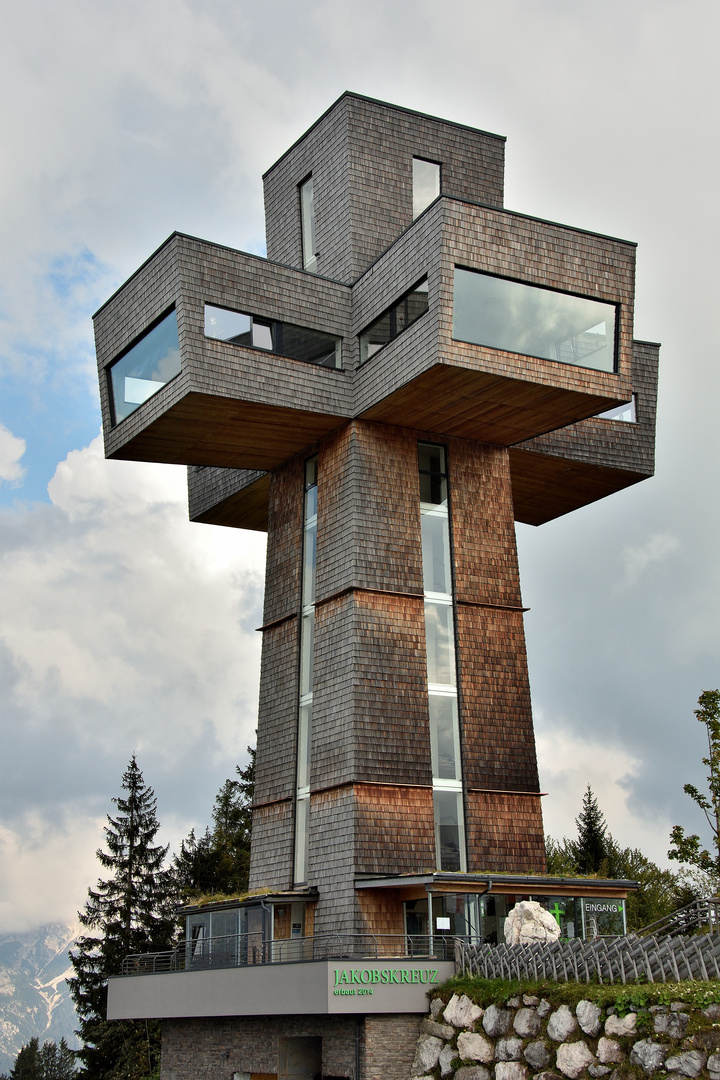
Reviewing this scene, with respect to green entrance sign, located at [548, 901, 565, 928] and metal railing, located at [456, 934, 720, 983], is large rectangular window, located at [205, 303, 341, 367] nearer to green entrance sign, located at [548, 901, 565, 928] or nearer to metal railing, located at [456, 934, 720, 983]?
green entrance sign, located at [548, 901, 565, 928]

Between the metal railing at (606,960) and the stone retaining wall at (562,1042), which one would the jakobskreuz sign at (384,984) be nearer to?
the stone retaining wall at (562,1042)

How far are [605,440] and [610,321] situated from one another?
4.72 metres

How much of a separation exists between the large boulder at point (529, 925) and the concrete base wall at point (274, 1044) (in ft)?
7.29

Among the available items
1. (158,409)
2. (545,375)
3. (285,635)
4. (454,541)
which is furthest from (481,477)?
(158,409)

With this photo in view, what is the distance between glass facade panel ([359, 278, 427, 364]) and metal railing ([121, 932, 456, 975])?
40.5 ft

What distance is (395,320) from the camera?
2591 cm

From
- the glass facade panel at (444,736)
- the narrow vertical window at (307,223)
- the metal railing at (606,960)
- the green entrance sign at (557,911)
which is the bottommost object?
the metal railing at (606,960)

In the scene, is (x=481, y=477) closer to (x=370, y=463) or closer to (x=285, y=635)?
(x=370, y=463)

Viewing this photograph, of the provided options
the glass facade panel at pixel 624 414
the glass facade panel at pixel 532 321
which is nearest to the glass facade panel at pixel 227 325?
the glass facade panel at pixel 532 321

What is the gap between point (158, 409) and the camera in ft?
84.8

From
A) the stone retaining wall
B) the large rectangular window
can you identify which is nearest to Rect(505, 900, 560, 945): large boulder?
the stone retaining wall

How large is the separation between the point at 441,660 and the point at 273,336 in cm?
812

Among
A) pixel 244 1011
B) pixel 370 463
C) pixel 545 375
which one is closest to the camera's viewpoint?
pixel 244 1011

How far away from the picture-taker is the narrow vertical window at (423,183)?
29484 millimetres
